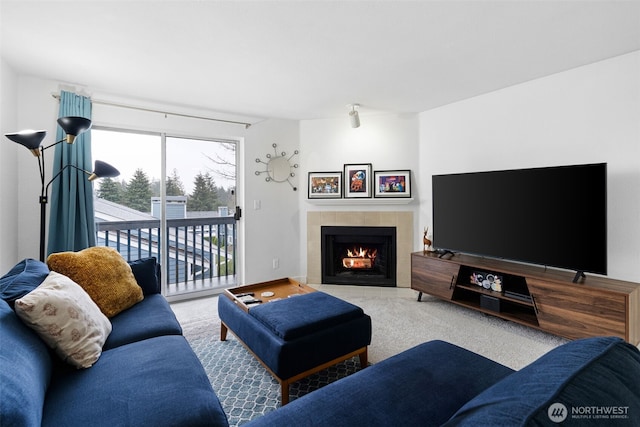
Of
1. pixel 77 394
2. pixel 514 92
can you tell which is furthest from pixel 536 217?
pixel 77 394

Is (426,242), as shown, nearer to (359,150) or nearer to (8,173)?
(359,150)

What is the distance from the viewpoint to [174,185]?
3.62 m

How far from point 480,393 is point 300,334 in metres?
0.98

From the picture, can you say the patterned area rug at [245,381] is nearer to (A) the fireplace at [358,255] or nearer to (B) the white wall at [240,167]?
(B) the white wall at [240,167]

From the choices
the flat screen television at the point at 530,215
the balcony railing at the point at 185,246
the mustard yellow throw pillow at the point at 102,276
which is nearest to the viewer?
the mustard yellow throw pillow at the point at 102,276

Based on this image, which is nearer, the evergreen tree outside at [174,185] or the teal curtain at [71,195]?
the teal curtain at [71,195]

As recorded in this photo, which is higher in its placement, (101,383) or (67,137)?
(67,137)

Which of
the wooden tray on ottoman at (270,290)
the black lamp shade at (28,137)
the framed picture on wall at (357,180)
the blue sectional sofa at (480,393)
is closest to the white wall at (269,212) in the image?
the framed picture on wall at (357,180)

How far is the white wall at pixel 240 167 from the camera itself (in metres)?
2.72

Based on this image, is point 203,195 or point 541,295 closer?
point 541,295

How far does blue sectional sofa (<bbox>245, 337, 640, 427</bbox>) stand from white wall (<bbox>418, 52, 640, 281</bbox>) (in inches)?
80.2

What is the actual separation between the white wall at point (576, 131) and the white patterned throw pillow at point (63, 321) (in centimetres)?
336

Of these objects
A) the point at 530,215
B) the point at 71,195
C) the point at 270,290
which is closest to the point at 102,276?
the point at 270,290

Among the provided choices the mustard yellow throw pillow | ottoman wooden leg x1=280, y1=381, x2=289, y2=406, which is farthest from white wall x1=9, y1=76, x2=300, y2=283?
ottoman wooden leg x1=280, y1=381, x2=289, y2=406
